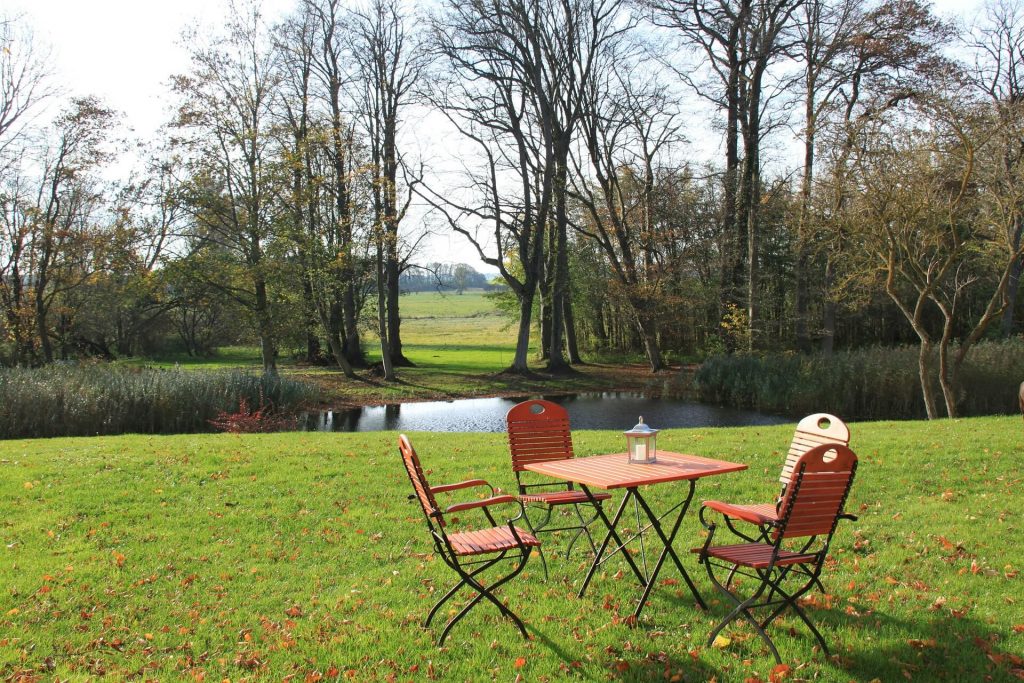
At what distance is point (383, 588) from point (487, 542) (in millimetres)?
1118

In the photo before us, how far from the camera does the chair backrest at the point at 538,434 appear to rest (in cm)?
604

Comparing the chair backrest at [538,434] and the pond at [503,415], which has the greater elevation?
the chair backrest at [538,434]

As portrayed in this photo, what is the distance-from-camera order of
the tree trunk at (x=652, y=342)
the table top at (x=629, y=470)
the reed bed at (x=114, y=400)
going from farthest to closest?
the tree trunk at (x=652, y=342) → the reed bed at (x=114, y=400) → the table top at (x=629, y=470)

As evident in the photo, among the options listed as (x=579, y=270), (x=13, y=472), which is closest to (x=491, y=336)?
(x=579, y=270)

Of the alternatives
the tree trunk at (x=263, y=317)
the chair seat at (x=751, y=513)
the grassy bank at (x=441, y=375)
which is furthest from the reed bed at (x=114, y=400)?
the chair seat at (x=751, y=513)

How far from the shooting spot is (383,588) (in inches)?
202

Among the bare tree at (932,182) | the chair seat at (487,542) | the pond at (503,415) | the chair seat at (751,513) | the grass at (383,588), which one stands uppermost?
the bare tree at (932,182)

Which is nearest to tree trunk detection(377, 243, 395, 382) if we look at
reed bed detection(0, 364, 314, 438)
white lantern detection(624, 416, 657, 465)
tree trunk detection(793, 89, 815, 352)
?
reed bed detection(0, 364, 314, 438)

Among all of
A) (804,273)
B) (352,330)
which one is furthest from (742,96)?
(352,330)

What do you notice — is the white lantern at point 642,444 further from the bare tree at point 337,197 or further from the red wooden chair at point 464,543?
the bare tree at point 337,197

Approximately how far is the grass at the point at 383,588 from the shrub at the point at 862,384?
34.4ft

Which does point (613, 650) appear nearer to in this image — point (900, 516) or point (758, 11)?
point (900, 516)

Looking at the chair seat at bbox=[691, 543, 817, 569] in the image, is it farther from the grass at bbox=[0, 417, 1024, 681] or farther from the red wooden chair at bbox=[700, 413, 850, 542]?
the grass at bbox=[0, 417, 1024, 681]

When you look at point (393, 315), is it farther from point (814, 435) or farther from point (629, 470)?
point (629, 470)
